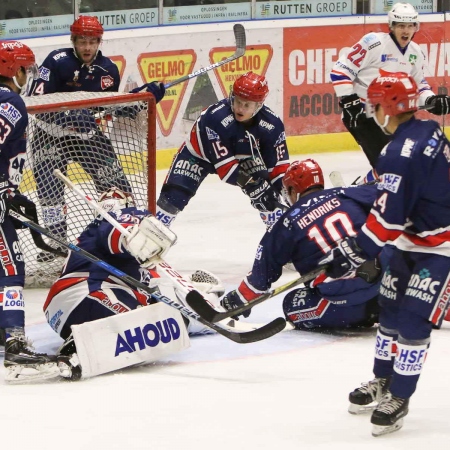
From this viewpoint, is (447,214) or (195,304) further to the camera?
(195,304)

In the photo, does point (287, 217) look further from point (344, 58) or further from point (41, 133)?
point (344, 58)

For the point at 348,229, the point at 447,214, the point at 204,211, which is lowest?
the point at 204,211

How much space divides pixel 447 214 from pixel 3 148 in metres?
1.69

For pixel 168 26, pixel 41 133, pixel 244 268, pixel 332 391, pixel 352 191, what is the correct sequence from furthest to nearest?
pixel 168 26, pixel 244 268, pixel 41 133, pixel 352 191, pixel 332 391

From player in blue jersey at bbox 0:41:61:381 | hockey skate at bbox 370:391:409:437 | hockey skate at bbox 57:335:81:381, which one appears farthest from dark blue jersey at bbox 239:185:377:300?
hockey skate at bbox 370:391:409:437

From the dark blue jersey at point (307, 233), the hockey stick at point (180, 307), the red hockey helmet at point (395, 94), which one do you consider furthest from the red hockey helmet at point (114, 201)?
the red hockey helmet at point (395, 94)

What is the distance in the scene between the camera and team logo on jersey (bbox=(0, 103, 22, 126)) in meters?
4.29

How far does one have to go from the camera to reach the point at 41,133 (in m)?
5.62

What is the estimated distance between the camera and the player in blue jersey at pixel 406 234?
137 inches

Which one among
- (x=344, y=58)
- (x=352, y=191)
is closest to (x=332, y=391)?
(x=352, y=191)

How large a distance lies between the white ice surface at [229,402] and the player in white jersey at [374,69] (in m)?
1.62

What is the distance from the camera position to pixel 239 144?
19.0ft

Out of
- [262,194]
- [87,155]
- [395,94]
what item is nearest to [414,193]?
[395,94]

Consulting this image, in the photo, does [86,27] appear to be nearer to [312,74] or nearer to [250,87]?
[250,87]
